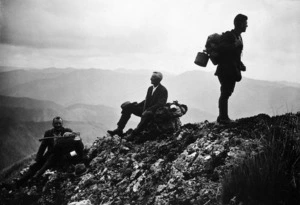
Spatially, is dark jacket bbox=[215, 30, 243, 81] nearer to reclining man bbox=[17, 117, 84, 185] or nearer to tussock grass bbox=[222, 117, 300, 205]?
tussock grass bbox=[222, 117, 300, 205]

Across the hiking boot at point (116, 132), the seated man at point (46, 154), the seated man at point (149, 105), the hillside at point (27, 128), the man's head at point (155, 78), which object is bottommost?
the seated man at point (46, 154)

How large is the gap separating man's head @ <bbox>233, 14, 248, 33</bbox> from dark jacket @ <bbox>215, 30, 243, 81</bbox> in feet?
0.51

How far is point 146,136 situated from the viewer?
23.7ft

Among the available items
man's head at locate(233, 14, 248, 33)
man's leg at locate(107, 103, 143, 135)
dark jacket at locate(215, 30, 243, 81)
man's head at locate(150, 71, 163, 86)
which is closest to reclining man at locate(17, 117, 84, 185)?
man's leg at locate(107, 103, 143, 135)

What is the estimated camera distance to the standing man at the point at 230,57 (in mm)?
5789

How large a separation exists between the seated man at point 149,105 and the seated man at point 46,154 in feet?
4.88

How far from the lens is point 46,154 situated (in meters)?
7.07

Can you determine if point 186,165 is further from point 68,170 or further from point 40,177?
point 40,177

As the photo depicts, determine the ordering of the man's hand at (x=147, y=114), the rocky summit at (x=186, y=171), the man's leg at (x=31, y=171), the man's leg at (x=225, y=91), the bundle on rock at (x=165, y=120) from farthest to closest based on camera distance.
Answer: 1. the bundle on rock at (x=165, y=120)
2. the man's hand at (x=147, y=114)
3. the man's leg at (x=31, y=171)
4. the man's leg at (x=225, y=91)
5. the rocky summit at (x=186, y=171)

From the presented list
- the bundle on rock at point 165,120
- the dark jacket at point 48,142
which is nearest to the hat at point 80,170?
the dark jacket at point 48,142

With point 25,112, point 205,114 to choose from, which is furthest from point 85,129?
point 205,114

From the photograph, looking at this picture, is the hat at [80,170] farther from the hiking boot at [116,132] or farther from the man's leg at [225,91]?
the man's leg at [225,91]

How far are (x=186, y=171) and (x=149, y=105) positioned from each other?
2.91 m

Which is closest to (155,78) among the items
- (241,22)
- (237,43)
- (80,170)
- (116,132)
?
(116,132)
